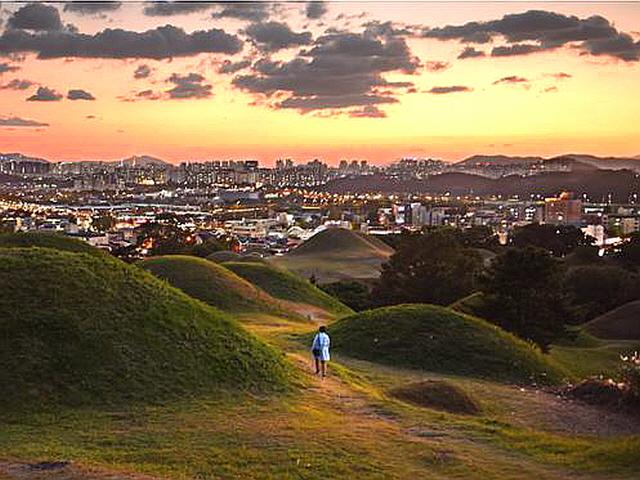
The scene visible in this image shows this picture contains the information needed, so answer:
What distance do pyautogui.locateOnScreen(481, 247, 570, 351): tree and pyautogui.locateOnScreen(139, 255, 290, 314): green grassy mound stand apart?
31.6 feet

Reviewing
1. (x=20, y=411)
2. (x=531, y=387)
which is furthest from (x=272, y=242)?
(x=20, y=411)

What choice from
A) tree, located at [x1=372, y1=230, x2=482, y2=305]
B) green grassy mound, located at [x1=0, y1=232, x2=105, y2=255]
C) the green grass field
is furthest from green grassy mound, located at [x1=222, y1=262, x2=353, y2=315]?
the green grass field

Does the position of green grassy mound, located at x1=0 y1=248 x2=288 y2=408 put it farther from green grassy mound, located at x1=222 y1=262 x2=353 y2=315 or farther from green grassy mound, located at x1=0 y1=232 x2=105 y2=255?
green grassy mound, located at x1=222 y1=262 x2=353 y2=315

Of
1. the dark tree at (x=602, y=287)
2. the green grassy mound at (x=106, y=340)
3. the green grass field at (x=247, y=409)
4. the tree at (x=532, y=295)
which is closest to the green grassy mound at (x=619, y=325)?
the dark tree at (x=602, y=287)

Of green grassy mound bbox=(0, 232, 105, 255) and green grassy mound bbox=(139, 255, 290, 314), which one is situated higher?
green grassy mound bbox=(0, 232, 105, 255)

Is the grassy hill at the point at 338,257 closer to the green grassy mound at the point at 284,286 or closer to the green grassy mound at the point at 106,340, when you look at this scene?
the green grassy mound at the point at 284,286

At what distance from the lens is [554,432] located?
1512cm

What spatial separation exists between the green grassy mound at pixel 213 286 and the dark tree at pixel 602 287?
22150 mm

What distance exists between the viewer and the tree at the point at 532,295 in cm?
2766

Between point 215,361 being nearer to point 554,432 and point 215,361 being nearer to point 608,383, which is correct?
point 554,432

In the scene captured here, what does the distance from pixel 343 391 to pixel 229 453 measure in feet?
18.1

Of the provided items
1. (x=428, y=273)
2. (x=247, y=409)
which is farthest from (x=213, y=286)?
(x=247, y=409)

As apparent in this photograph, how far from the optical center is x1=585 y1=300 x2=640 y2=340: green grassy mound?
3831 cm

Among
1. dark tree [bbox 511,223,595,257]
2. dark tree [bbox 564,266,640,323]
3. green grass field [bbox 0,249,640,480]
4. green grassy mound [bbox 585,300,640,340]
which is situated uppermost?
dark tree [bbox 511,223,595,257]
